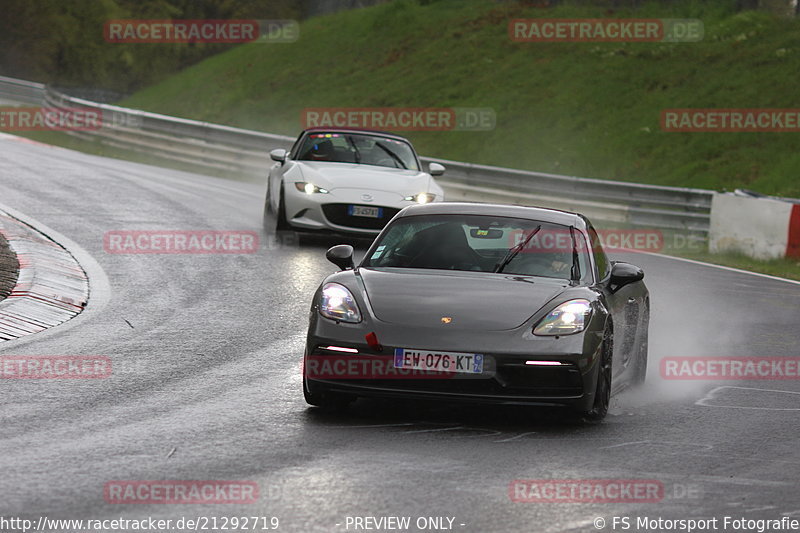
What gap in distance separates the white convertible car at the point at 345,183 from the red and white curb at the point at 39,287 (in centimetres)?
319

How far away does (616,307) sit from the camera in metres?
8.73

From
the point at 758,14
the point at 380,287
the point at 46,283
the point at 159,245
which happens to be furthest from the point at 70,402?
the point at 758,14

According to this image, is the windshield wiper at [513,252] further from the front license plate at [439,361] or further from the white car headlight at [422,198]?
the white car headlight at [422,198]

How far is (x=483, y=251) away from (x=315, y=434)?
2301 millimetres

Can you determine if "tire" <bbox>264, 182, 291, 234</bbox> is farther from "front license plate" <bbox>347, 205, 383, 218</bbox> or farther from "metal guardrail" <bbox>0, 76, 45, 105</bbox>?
"metal guardrail" <bbox>0, 76, 45, 105</bbox>

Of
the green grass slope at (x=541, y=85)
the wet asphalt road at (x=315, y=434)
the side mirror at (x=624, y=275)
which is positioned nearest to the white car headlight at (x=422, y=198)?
the wet asphalt road at (x=315, y=434)

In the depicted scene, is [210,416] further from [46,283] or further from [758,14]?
[758,14]

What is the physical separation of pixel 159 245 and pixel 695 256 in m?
8.28

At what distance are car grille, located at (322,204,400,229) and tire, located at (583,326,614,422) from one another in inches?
327

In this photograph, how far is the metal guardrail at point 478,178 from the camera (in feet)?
72.0

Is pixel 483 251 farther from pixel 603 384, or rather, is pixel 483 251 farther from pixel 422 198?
pixel 422 198

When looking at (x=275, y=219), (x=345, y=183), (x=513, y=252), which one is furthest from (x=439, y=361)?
(x=275, y=219)

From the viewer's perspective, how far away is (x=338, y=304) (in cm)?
793

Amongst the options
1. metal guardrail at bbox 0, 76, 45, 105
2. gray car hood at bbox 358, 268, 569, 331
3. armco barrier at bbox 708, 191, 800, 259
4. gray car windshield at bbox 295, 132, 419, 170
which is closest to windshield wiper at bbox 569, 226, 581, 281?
gray car hood at bbox 358, 268, 569, 331
